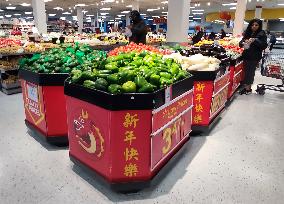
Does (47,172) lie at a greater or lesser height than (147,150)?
lesser

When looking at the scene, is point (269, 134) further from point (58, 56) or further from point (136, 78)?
point (58, 56)

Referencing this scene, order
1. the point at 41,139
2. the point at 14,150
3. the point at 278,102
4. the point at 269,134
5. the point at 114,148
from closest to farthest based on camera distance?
the point at 114,148 < the point at 14,150 < the point at 41,139 < the point at 269,134 < the point at 278,102

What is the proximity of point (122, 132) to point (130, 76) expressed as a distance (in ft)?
1.87

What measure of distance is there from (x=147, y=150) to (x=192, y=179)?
2.28 ft

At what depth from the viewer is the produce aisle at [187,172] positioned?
2.47 meters

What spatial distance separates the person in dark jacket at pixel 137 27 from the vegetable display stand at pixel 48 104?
10.2 feet

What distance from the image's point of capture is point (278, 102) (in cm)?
586

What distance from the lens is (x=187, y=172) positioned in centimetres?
292

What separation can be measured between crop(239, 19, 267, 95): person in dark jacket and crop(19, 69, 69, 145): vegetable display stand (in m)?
4.73

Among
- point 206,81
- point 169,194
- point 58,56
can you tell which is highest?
point 58,56

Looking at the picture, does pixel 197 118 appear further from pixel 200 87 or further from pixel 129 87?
pixel 129 87

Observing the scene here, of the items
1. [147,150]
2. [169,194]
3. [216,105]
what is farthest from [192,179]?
[216,105]

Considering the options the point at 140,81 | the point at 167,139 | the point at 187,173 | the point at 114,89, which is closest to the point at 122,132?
the point at 114,89

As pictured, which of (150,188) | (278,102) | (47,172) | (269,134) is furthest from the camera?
(278,102)
